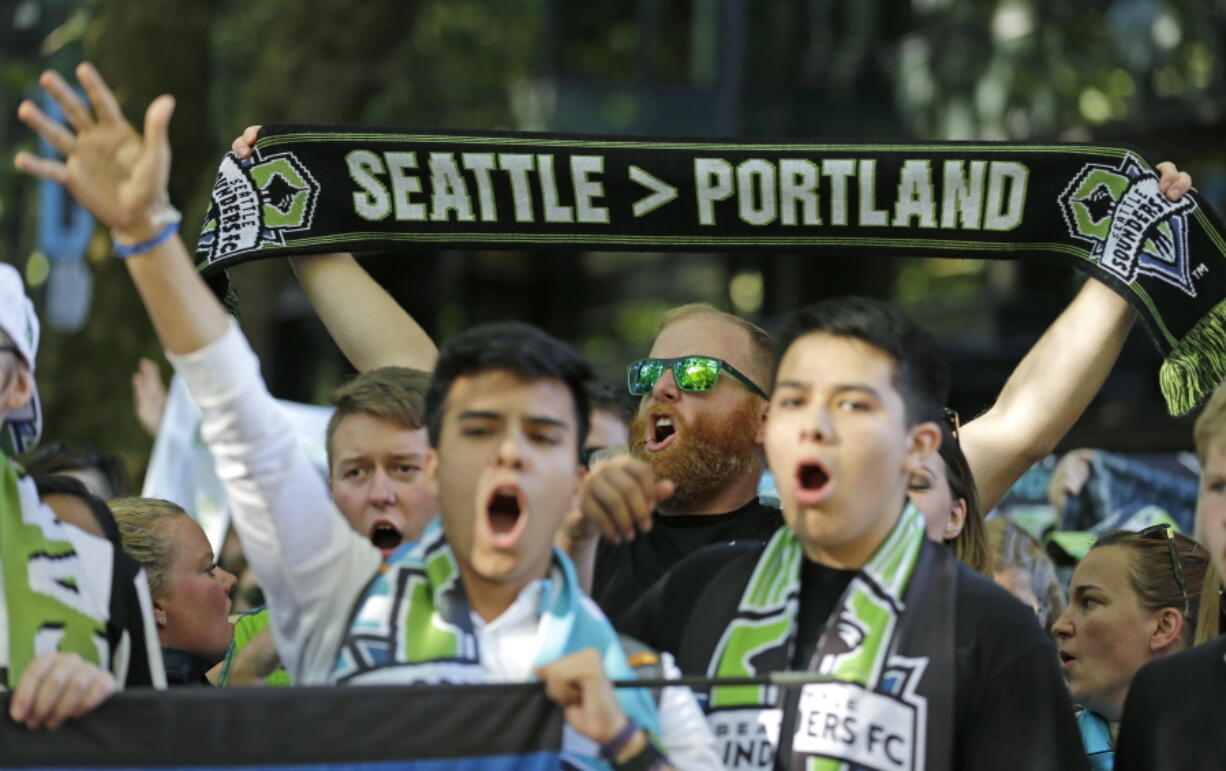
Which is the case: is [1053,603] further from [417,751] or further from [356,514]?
[417,751]

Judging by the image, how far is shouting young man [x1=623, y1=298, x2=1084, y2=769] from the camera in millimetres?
3555

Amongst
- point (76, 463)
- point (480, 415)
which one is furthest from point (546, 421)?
point (76, 463)

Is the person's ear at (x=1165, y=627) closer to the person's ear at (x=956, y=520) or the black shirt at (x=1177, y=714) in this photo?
the person's ear at (x=956, y=520)

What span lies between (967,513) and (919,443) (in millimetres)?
1017

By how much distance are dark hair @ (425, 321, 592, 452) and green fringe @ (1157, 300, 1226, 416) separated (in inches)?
76.0

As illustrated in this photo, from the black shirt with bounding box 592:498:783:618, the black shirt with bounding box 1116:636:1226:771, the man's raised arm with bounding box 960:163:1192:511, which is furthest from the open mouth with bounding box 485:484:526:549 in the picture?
the man's raised arm with bounding box 960:163:1192:511

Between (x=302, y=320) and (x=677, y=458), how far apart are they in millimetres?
19436

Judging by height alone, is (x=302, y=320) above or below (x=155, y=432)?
above

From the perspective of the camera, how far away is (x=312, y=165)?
5.19 meters

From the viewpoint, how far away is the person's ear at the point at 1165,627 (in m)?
5.23

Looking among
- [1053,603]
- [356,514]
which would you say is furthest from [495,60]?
[356,514]

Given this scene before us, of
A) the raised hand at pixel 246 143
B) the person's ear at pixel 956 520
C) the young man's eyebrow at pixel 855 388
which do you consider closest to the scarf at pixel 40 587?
the young man's eyebrow at pixel 855 388

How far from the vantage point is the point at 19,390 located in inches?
146

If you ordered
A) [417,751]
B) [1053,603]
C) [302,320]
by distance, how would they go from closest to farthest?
[417,751] → [1053,603] → [302,320]
